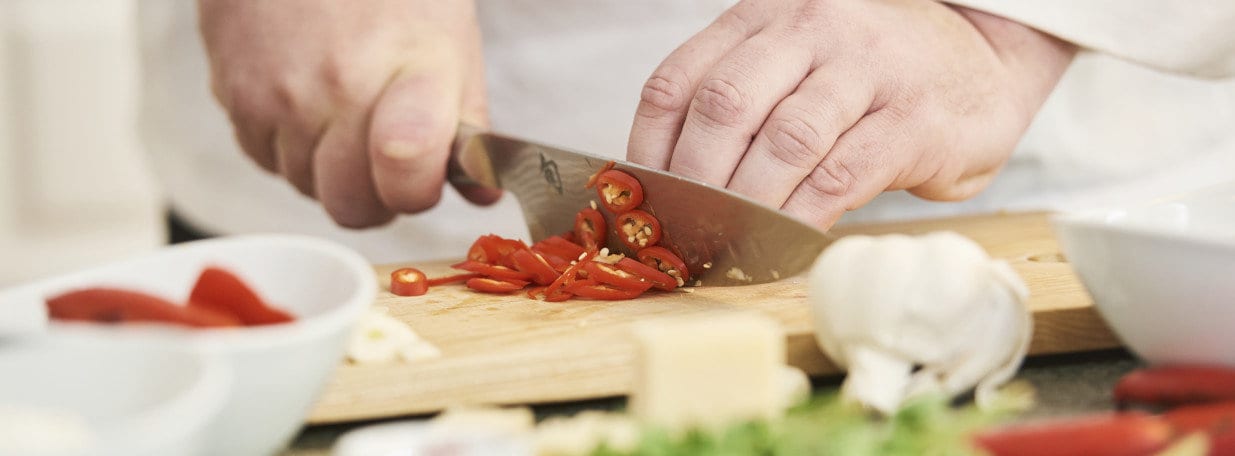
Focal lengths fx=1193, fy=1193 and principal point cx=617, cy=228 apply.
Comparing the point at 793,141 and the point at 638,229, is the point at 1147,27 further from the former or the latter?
the point at 638,229

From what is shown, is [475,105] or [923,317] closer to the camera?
[923,317]

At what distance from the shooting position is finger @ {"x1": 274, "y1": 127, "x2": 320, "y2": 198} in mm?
1810

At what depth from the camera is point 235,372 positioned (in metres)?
0.70

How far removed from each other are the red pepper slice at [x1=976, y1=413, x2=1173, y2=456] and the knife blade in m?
0.44

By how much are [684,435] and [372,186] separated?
111 cm

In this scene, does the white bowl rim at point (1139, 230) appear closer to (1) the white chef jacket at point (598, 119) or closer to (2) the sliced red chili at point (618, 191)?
(2) the sliced red chili at point (618, 191)

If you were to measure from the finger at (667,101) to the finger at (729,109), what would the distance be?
0.04m

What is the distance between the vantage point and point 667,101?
4.95ft

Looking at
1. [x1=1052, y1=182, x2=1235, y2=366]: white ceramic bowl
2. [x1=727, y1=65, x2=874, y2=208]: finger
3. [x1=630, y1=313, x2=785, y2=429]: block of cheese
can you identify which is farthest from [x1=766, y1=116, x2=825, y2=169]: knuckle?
[x1=630, y1=313, x2=785, y2=429]: block of cheese

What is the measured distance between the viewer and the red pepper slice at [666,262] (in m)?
1.41

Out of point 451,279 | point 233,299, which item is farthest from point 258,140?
point 233,299

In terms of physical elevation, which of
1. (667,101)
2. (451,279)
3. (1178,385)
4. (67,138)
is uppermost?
(667,101)

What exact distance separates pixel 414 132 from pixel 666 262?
0.42 metres

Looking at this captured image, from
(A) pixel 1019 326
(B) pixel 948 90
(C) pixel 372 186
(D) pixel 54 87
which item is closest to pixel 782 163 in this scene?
(B) pixel 948 90
